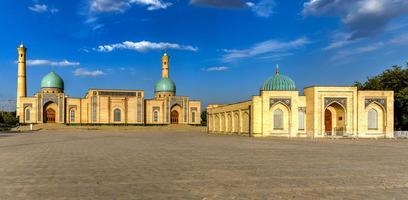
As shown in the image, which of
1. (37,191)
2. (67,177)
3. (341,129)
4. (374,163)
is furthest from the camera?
(341,129)

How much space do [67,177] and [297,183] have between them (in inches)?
238

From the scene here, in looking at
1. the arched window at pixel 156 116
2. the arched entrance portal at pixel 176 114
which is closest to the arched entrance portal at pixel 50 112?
the arched window at pixel 156 116

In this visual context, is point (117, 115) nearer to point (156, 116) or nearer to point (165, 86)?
point (156, 116)

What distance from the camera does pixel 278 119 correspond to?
41594 mm

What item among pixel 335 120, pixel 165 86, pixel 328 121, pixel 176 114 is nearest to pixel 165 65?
pixel 165 86

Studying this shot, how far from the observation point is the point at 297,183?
9.95 meters

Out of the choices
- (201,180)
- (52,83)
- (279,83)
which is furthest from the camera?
(52,83)

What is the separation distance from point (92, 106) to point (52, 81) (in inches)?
396

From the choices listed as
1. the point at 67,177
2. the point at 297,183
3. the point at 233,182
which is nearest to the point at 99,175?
the point at 67,177

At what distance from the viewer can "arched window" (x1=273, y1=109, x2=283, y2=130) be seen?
41531 mm

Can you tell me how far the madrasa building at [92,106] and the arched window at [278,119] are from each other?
123 ft

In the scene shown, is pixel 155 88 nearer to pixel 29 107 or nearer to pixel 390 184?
pixel 29 107

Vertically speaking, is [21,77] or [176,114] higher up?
[21,77]

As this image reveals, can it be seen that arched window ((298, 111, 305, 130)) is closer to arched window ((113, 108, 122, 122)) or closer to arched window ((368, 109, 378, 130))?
arched window ((368, 109, 378, 130))
